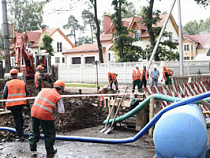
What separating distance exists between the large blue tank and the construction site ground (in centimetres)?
149

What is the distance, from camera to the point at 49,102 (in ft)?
19.3

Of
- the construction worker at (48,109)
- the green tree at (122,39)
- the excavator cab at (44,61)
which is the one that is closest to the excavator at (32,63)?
the excavator cab at (44,61)

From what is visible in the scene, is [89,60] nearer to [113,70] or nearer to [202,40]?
[113,70]

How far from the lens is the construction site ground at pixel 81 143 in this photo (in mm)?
6145

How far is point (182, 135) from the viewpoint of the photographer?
4375 millimetres

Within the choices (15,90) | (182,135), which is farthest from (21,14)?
(182,135)

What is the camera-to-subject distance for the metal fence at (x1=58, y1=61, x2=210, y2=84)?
995 inches

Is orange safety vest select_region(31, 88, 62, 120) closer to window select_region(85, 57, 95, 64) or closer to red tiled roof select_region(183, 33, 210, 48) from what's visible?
window select_region(85, 57, 95, 64)

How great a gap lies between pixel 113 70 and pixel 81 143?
69.4 ft

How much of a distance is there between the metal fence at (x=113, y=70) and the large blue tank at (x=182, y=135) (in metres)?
20.0

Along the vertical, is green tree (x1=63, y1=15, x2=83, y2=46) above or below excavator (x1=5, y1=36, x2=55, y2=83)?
above

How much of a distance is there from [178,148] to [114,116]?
4153 mm

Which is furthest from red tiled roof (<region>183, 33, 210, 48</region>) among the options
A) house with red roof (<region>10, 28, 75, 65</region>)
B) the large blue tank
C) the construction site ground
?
the large blue tank

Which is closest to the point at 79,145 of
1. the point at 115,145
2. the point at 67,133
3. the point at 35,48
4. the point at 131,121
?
the point at 115,145
